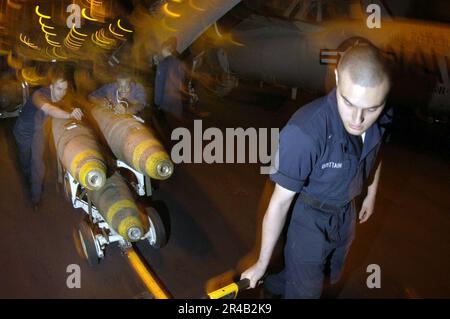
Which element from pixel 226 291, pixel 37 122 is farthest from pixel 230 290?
pixel 37 122

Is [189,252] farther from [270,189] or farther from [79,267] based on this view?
[270,189]

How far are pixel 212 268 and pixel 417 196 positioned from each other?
3.05 metres

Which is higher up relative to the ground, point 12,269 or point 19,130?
point 19,130

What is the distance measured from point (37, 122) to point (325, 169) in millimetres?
3819

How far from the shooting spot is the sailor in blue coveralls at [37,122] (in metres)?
4.56

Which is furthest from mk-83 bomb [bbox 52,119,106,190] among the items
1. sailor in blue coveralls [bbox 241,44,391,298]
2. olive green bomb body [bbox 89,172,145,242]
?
sailor in blue coveralls [bbox 241,44,391,298]

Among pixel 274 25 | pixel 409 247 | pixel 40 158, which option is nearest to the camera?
pixel 409 247

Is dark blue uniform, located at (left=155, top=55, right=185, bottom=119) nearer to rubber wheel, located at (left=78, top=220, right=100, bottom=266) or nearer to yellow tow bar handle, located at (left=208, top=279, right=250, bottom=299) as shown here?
rubber wheel, located at (left=78, top=220, right=100, bottom=266)

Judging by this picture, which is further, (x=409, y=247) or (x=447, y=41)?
(x=447, y=41)

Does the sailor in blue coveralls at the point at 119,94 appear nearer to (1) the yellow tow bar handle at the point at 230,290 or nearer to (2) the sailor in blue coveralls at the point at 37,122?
(2) the sailor in blue coveralls at the point at 37,122

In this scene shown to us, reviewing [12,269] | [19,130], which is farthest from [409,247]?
[19,130]

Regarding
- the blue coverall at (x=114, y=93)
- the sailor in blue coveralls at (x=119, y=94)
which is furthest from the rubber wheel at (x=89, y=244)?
the blue coverall at (x=114, y=93)

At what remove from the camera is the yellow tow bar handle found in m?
2.33

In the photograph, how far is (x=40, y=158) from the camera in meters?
4.82
